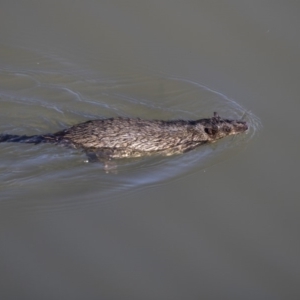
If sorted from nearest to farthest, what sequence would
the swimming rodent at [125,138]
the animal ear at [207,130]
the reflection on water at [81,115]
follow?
the reflection on water at [81,115], the swimming rodent at [125,138], the animal ear at [207,130]

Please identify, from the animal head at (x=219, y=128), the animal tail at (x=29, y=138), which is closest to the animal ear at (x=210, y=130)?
the animal head at (x=219, y=128)

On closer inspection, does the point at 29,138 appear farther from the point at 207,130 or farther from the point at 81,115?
the point at 207,130

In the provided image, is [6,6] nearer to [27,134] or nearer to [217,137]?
[27,134]

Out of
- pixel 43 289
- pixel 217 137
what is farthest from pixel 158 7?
pixel 43 289

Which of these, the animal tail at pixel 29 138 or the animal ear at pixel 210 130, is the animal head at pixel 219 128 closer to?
the animal ear at pixel 210 130

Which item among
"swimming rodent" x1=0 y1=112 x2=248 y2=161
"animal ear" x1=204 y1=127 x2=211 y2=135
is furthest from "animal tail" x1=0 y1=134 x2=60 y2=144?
"animal ear" x1=204 y1=127 x2=211 y2=135

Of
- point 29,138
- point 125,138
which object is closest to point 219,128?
point 125,138

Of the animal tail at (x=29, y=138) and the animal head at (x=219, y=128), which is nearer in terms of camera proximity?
A: the animal tail at (x=29, y=138)
